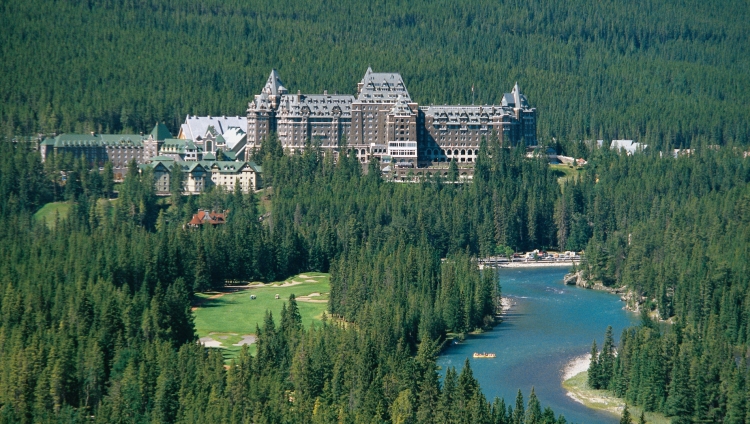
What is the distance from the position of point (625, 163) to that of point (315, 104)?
124 ft

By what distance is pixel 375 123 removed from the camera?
18325 centimetres

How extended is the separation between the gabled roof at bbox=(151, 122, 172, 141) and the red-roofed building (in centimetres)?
2763

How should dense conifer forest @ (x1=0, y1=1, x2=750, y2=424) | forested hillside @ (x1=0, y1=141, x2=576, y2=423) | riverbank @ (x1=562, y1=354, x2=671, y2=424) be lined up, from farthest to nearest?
riverbank @ (x1=562, y1=354, x2=671, y2=424) < dense conifer forest @ (x1=0, y1=1, x2=750, y2=424) < forested hillside @ (x1=0, y1=141, x2=576, y2=423)

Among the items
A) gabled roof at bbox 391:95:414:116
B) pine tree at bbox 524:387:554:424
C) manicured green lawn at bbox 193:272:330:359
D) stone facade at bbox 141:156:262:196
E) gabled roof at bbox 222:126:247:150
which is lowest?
pine tree at bbox 524:387:554:424

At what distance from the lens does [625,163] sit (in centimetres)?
17950

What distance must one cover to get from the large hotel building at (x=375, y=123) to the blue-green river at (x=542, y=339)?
39.3 meters

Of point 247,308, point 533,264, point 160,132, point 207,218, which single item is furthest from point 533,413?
point 160,132

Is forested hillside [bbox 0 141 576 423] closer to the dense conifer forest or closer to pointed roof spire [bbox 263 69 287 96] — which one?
the dense conifer forest

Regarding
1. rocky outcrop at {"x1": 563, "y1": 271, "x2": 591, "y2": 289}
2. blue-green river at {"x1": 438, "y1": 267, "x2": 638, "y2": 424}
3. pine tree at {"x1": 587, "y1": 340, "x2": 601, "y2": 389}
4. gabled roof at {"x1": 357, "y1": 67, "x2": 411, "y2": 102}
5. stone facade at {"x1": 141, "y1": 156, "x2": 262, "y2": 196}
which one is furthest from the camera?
gabled roof at {"x1": 357, "y1": 67, "x2": 411, "y2": 102}

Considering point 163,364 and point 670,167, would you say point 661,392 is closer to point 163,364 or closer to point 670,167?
point 163,364

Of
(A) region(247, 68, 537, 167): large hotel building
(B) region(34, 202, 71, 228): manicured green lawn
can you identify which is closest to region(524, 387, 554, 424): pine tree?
(B) region(34, 202, 71, 228): manicured green lawn

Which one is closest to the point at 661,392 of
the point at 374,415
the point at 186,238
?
the point at 374,415

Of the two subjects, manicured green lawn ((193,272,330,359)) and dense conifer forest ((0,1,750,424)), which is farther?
manicured green lawn ((193,272,330,359))

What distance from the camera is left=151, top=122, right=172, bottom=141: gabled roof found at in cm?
18800
